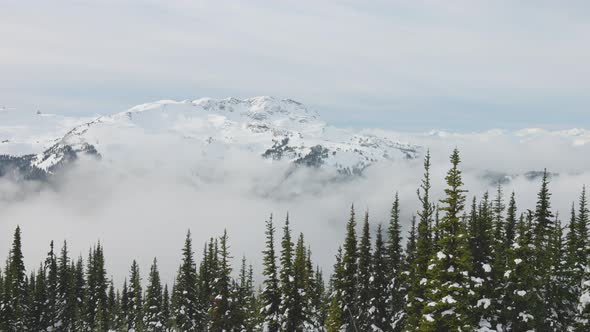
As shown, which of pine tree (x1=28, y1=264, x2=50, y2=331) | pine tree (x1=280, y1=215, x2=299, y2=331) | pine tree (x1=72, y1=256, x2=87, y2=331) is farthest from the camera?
pine tree (x1=72, y1=256, x2=87, y2=331)

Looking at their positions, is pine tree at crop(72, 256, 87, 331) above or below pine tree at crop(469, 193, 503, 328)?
below

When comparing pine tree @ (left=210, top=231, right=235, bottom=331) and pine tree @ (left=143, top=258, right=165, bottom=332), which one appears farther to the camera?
pine tree @ (left=143, top=258, right=165, bottom=332)

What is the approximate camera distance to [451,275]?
28297 mm

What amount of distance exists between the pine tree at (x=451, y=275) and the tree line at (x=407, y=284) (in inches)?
2.2

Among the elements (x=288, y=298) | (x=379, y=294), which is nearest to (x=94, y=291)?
(x=288, y=298)

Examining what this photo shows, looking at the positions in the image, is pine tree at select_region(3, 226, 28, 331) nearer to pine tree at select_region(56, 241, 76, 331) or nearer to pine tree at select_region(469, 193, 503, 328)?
pine tree at select_region(56, 241, 76, 331)

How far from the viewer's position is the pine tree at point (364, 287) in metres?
57.0

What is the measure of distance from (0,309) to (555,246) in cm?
6721

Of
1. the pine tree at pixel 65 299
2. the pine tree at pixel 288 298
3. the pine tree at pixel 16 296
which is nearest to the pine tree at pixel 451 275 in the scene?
the pine tree at pixel 288 298

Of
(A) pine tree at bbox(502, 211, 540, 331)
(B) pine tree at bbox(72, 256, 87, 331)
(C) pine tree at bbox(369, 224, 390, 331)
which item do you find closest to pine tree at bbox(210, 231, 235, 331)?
(C) pine tree at bbox(369, 224, 390, 331)

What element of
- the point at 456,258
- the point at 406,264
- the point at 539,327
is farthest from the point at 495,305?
the point at 406,264

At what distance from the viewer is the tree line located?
29188 mm

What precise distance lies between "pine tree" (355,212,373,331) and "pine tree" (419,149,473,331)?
2773 centimetres

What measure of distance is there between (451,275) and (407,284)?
2888cm
